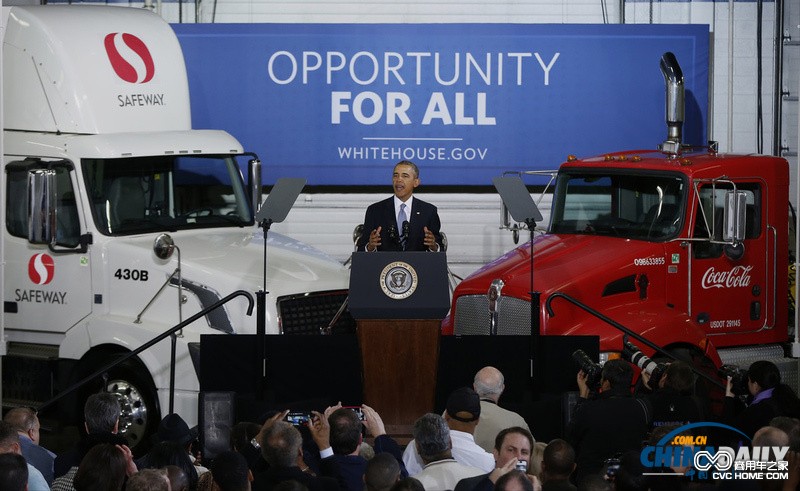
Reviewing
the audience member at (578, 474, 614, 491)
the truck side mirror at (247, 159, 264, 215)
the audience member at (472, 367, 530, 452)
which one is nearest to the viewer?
the audience member at (578, 474, 614, 491)

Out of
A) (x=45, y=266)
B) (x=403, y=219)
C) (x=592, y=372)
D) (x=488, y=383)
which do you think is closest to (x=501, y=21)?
(x=403, y=219)

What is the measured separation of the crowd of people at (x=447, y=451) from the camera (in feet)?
21.3

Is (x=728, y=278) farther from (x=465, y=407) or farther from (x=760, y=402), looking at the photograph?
(x=465, y=407)

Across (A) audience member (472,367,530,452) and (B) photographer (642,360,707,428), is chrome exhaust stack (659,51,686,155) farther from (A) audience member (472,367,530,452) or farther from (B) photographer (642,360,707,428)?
(A) audience member (472,367,530,452)

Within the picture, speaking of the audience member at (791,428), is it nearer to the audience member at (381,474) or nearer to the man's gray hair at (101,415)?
the audience member at (381,474)

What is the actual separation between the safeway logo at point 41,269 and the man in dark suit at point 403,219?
107 inches

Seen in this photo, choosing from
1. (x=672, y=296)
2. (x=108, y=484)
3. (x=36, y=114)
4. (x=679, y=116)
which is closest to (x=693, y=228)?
(x=672, y=296)

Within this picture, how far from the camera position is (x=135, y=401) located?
37.1 ft

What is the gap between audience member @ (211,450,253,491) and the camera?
642 centimetres

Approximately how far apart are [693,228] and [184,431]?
16.8ft

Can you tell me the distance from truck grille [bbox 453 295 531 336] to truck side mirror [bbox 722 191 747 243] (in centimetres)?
177

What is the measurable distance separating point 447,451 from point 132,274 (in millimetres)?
5125

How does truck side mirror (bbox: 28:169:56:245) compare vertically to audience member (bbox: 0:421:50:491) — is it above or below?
above

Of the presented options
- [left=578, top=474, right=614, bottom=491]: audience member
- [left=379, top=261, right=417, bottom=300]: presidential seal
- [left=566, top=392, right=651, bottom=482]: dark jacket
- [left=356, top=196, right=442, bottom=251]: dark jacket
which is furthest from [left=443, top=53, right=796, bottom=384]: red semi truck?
[left=578, top=474, right=614, bottom=491]: audience member
